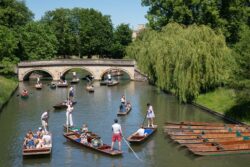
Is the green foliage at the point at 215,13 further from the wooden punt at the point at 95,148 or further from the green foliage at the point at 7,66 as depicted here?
the wooden punt at the point at 95,148

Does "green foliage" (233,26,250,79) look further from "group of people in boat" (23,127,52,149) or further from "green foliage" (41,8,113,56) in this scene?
"green foliage" (41,8,113,56)

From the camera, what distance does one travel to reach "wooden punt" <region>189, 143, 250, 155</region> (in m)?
23.5

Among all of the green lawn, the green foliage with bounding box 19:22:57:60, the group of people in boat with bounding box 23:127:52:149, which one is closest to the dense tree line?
the green foliage with bounding box 19:22:57:60

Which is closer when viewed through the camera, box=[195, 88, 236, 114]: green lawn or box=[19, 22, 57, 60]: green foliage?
box=[195, 88, 236, 114]: green lawn

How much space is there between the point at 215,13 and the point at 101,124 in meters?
27.4

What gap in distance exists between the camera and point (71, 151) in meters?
25.6

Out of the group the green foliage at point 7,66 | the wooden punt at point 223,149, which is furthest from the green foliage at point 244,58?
the green foliage at point 7,66

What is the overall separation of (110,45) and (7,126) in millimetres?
62872

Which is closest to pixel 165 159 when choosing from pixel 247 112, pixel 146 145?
pixel 146 145

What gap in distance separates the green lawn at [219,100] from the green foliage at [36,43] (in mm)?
41648

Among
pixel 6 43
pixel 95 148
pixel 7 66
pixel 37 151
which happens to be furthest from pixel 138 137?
pixel 6 43

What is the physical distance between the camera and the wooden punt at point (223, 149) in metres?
23.5

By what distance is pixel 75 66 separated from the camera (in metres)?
70.4

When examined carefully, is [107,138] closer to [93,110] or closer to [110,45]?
[93,110]
